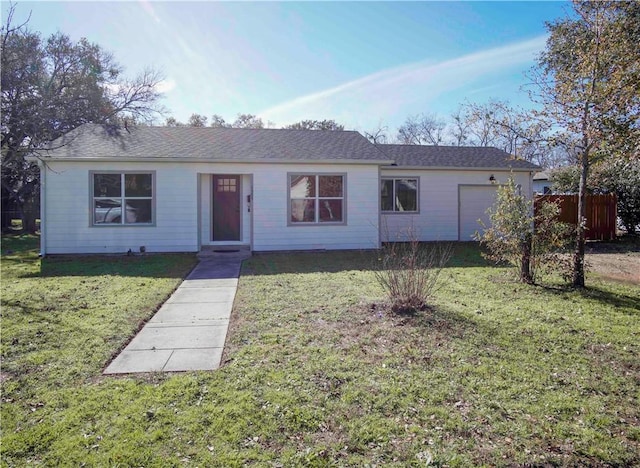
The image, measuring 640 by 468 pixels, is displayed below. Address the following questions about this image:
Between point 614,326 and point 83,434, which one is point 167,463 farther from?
point 614,326

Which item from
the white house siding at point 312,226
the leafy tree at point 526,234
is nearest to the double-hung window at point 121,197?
the white house siding at point 312,226

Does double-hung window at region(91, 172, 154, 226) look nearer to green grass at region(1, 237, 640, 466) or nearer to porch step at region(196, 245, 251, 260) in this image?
porch step at region(196, 245, 251, 260)

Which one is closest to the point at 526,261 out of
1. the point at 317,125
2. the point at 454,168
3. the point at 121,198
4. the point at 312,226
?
the point at 312,226

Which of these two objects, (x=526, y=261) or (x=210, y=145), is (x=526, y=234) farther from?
(x=210, y=145)

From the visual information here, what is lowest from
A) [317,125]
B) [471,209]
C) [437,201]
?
[471,209]

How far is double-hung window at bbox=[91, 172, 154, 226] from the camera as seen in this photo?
37.9 feet

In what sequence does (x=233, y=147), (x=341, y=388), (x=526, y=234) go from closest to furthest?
1. (x=341, y=388)
2. (x=526, y=234)
3. (x=233, y=147)

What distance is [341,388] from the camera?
3.50m

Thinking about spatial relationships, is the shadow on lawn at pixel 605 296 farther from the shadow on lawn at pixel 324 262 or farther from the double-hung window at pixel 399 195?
the double-hung window at pixel 399 195

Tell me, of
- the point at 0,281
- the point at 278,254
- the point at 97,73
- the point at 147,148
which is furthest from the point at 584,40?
the point at 97,73

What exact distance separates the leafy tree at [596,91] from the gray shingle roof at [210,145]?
5.60 meters

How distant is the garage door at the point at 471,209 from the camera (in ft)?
49.8

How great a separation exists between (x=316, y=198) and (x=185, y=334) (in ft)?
25.9

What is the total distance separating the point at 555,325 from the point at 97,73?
85.2ft
